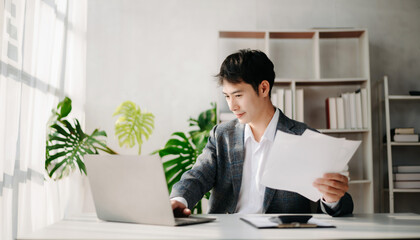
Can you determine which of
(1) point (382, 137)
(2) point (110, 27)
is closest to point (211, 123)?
(2) point (110, 27)

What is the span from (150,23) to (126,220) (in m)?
2.59

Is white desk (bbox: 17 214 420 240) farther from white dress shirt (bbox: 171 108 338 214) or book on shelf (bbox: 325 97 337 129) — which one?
book on shelf (bbox: 325 97 337 129)

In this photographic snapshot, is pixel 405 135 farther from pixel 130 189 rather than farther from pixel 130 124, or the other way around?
pixel 130 189

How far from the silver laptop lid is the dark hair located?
2.73 feet

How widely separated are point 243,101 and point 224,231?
87 cm

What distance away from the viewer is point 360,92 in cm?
324

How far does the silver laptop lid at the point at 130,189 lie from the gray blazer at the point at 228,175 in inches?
17.1

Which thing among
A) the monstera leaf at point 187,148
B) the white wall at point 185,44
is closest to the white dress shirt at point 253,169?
the monstera leaf at point 187,148

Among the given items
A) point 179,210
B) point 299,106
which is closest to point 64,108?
point 179,210

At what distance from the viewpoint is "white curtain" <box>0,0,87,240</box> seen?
2.00 m

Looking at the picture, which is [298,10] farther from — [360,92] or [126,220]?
[126,220]

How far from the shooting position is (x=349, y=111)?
3260 millimetres

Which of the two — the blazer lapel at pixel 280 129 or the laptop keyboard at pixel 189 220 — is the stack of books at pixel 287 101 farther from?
the laptop keyboard at pixel 189 220

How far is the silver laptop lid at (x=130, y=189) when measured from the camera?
1.22 meters
